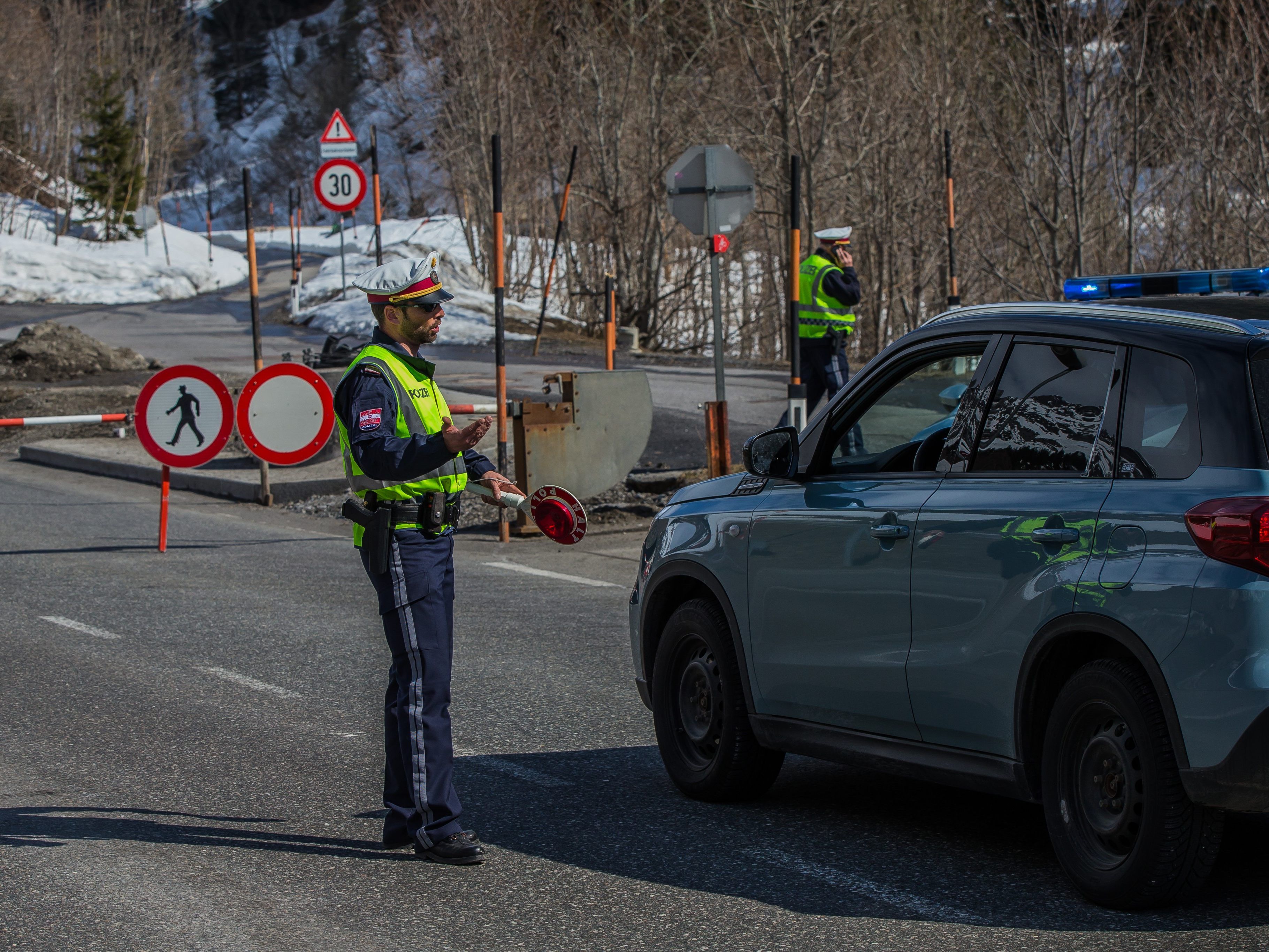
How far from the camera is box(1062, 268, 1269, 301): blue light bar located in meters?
5.08

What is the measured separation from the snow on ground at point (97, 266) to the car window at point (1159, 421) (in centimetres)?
4117

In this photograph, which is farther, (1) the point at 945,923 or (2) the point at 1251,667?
(1) the point at 945,923

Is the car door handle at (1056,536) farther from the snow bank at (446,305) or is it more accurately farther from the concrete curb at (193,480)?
the snow bank at (446,305)

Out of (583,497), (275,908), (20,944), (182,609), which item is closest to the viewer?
(20,944)

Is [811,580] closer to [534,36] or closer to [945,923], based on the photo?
[945,923]

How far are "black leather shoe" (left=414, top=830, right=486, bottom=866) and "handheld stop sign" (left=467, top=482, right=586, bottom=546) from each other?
3.21 ft

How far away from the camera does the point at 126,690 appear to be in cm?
737

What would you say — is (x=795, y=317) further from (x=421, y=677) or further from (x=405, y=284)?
(x=421, y=677)

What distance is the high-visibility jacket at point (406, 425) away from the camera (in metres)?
4.81

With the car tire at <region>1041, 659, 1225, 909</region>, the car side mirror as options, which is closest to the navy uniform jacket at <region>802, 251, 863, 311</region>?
the car side mirror

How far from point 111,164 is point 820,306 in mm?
47960

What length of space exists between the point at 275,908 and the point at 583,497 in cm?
920

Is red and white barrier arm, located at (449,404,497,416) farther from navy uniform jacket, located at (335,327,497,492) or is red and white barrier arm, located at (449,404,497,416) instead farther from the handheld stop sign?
navy uniform jacket, located at (335,327,497,492)

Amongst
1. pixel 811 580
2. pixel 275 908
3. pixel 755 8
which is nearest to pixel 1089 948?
pixel 811 580
